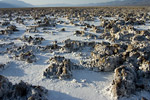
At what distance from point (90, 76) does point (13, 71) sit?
13.1 feet

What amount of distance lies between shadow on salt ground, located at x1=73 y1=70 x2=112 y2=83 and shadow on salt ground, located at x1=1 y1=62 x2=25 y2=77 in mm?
2717

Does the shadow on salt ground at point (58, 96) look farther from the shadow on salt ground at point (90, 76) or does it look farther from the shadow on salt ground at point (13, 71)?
the shadow on salt ground at point (13, 71)

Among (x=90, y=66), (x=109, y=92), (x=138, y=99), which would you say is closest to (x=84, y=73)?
(x=90, y=66)

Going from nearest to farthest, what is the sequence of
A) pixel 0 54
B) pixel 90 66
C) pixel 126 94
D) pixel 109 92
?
pixel 126 94, pixel 109 92, pixel 90 66, pixel 0 54

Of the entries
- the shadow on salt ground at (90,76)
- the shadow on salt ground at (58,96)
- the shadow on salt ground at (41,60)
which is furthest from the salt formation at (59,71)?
the shadow on salt ground at (41,60)

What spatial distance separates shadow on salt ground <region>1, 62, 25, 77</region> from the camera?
633 centimetres

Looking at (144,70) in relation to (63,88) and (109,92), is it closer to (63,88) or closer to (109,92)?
(109,92)

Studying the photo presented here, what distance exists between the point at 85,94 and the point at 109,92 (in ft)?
3.03

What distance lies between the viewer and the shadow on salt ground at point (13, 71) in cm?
633

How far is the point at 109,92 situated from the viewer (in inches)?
191

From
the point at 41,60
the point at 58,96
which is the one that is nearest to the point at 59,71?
the point at 58,96

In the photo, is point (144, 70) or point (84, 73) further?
point (84, 73)

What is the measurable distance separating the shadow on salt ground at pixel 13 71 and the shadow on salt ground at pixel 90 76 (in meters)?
2.72

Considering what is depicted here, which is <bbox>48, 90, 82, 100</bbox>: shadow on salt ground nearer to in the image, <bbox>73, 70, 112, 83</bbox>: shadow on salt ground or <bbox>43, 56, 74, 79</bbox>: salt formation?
<bbox>43, 56, 74, 79</bbox>: salt formation
